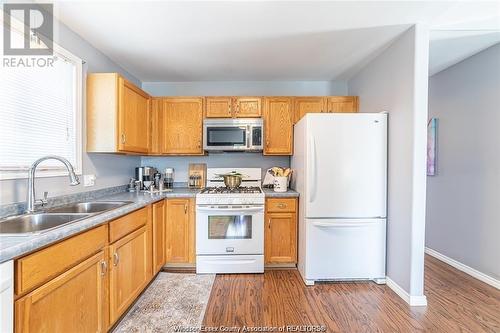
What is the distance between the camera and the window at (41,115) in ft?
5.17

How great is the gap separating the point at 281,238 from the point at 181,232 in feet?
3.92

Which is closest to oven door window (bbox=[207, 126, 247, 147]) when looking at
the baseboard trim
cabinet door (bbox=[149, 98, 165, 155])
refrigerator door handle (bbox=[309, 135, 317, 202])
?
cabinet door (bbox=[149, 98, 165, 155])

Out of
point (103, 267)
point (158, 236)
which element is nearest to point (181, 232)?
point (158, 236)

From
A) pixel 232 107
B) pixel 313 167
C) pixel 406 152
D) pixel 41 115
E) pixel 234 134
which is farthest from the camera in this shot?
A: pixel 232 107

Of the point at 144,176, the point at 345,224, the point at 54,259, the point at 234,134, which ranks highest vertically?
Result: the point at 234,134

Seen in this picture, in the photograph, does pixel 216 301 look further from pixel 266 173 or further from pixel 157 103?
pixel 157 103

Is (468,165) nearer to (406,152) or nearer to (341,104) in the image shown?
(406,152)

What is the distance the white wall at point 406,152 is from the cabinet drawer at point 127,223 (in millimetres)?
2430

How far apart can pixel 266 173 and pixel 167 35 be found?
210cm

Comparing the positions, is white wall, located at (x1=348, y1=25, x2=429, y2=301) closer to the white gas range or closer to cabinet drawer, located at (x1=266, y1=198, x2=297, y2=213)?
cabinet drawer, located at (x1=266, y1=198, x2=297, y2=213)

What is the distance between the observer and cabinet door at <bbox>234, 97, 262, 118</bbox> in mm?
3189

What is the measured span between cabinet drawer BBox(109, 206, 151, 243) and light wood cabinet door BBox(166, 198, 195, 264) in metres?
0.47

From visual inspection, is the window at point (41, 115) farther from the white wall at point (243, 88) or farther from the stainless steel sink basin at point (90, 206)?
the white wall at point (243, 88)

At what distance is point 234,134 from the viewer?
3.09 meters
